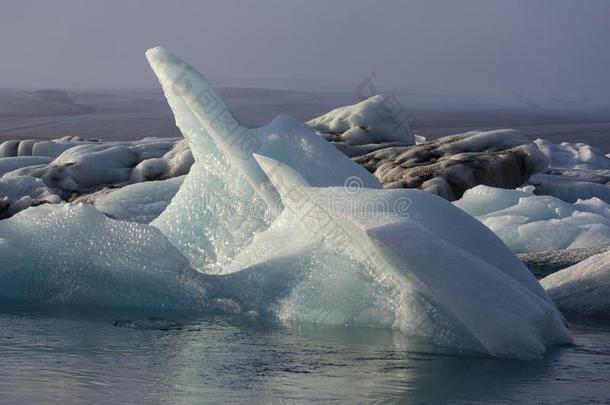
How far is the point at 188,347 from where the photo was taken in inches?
232

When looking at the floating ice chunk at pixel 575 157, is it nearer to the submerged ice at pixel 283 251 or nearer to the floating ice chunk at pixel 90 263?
the submerged ice at pixel 283 251

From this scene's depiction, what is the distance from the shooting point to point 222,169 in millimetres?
8031

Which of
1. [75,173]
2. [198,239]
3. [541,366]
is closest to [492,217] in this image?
[198,239]

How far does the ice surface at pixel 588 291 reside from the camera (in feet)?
25.3

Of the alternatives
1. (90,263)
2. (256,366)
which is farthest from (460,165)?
(256,366)

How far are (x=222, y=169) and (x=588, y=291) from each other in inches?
113

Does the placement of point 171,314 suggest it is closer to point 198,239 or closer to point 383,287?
point 198,239

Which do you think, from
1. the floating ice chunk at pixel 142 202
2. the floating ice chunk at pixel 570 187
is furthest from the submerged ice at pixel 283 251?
the floating ice chunk at pixel 570 187

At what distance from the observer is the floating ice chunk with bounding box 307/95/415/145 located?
21.3 metres

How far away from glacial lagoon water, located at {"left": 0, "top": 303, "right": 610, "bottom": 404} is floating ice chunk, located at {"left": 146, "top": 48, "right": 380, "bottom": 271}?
104 centimetres

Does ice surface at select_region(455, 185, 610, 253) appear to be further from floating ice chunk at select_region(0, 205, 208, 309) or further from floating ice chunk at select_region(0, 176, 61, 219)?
floating ice chunk at select_region(0, 176, 61, 219)

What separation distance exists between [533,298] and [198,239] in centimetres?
302

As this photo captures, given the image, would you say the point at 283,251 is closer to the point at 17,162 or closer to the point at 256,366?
the point at 256,366

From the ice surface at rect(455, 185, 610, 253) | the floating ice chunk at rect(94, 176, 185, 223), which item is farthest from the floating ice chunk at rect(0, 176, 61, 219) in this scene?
the ice surface at rect(455, 185, 610, 253)
